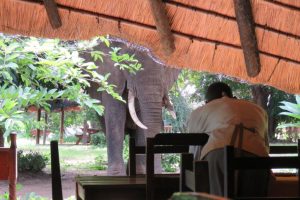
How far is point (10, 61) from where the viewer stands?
5500 mm

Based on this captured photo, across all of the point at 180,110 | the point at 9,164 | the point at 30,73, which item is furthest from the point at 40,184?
the point at 180,110

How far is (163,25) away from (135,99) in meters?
8.56

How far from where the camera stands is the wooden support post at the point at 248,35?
341 cm

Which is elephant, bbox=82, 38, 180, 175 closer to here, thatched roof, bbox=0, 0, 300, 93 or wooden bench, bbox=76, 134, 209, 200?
thatched roof, bbox=0, 0, 300, 93

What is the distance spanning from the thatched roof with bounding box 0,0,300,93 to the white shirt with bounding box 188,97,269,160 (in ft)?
1.89

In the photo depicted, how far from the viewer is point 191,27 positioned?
3.68 m

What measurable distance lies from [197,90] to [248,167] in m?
16.5

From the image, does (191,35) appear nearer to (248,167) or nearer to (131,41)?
(131,41)

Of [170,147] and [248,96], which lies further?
[248,96]

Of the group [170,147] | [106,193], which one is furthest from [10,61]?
[106,193]

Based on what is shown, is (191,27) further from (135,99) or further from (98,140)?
(98,140)

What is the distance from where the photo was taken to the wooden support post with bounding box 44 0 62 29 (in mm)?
3359

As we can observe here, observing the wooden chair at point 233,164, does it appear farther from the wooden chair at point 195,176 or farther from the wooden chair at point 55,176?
the wooden chair at point 55,176

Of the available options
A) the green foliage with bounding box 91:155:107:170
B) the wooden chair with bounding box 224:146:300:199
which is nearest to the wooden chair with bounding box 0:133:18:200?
the wooden chair with bounding box 224:146:300:199
